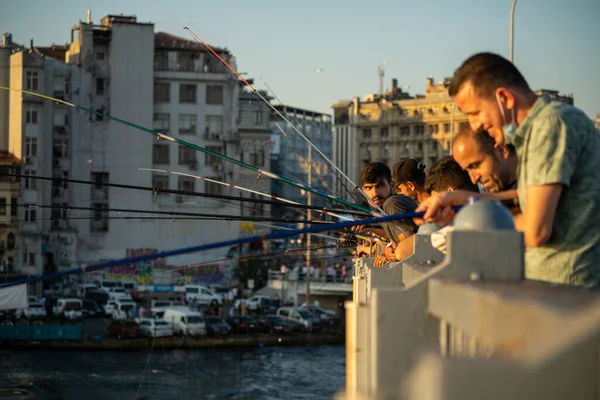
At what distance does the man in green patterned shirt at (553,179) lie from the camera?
3.54 m

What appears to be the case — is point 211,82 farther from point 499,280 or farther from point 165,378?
point 499,280

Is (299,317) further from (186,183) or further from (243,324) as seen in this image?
(186,183)

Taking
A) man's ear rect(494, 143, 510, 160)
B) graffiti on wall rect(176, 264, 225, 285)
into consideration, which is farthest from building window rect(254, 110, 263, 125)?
man's ear rect(494, 143, 510, 160)

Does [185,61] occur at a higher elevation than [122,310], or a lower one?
higher

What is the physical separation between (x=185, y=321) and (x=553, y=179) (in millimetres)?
56060

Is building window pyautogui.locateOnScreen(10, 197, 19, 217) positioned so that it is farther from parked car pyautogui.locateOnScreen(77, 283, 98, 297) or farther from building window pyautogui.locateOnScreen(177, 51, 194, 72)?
building window pyautogui.locateOnScreen(177, 51, 194, 72)

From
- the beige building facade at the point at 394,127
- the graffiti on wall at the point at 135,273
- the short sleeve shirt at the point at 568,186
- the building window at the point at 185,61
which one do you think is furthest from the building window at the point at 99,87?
the short sleeve shirt at the point at 568,186

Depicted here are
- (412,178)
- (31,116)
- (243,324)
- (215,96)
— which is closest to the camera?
(412,178)

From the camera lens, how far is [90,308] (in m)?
63.7

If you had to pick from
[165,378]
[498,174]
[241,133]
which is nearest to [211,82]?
[241,133]

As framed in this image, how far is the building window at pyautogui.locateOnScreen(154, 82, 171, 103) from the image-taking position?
70875mm

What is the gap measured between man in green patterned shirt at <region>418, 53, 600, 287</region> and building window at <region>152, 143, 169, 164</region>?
66793 mm

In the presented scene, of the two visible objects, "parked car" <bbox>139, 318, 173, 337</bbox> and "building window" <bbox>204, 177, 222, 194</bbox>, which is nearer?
"parked car" <bbox>139, 318, 173, 337</bbox>

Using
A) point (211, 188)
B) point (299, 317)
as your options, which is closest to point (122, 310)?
point (299, 317)
